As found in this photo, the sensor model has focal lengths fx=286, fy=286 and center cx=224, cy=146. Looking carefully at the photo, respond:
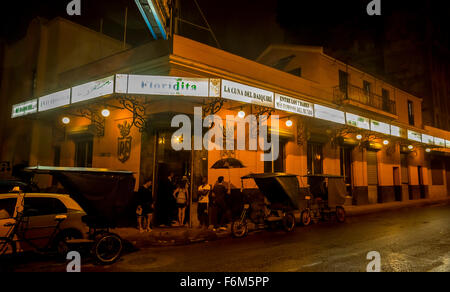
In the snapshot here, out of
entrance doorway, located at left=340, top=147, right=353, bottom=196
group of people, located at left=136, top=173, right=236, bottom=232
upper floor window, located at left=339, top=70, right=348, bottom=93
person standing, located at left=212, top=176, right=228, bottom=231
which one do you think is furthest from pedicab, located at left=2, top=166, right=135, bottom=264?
upper floor window, located at left=339, top=70, right=348, bottom=93

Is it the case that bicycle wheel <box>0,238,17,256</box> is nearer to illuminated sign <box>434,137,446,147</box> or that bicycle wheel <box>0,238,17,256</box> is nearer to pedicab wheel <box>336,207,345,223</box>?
pedicab wheel <box>336,207,345,223</box>

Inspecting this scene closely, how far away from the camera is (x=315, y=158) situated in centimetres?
1709

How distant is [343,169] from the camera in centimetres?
1900

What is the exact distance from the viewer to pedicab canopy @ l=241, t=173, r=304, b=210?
32.2 feet

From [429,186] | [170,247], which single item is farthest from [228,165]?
[429,186]

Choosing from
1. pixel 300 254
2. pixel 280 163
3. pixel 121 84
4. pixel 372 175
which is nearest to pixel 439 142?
pixel 372 175

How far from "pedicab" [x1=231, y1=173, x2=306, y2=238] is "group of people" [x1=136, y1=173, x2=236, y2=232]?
977mm

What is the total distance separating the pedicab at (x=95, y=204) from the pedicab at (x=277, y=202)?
14.0 ft

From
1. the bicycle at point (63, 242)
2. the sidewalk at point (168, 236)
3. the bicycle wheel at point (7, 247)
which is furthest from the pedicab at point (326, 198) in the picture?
the bicycle wheel at point (7, 247)

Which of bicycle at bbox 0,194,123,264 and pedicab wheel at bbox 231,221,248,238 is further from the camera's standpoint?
pedicab wheel at bbox 231,221,248,238

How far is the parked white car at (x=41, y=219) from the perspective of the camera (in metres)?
6.28

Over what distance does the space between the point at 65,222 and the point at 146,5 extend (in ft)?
21.4

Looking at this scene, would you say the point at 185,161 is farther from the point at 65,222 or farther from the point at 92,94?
the point at 65,222

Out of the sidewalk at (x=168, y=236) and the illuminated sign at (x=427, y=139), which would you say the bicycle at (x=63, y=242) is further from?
the illuminated sign at (x=427, y=139)
